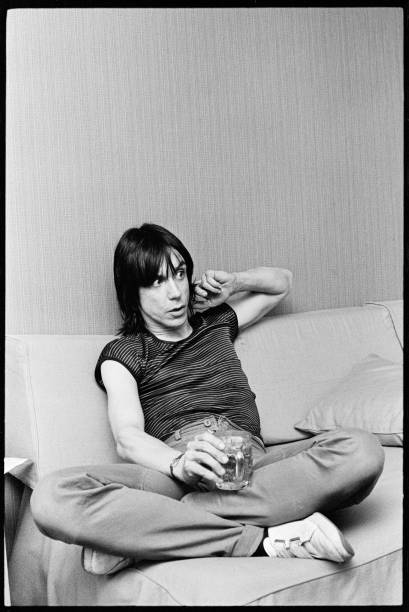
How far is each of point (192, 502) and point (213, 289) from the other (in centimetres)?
77

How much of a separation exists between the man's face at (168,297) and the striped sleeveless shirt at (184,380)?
0.06 metres

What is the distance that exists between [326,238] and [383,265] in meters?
0.29

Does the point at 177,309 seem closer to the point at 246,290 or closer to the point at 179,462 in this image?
the point at 246,290

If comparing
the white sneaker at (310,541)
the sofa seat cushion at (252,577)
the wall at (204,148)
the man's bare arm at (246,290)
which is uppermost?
the wall at (204,148)

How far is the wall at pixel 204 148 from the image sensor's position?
2.11 meters

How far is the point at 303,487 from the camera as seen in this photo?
5.09 feet

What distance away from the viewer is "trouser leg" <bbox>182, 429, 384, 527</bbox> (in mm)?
1548

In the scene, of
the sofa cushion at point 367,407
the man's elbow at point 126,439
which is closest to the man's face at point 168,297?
the man's elbow at point 126,439

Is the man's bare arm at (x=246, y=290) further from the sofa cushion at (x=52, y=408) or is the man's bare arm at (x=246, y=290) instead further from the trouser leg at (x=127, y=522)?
the trouser leg at (x=127, y=522)

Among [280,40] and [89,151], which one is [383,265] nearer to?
[280,40]

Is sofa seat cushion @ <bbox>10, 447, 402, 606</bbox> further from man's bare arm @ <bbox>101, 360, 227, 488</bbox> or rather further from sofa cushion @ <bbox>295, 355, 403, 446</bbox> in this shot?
sofa cushion @ <bbox>295, 355, 403, 446</bbox>

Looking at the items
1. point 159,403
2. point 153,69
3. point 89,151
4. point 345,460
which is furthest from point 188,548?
point 153,69

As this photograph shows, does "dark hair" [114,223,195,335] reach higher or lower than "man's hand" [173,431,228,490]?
higher

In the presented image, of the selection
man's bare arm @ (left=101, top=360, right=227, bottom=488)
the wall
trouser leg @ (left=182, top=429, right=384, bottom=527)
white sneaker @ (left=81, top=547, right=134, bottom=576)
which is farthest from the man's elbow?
the wall
